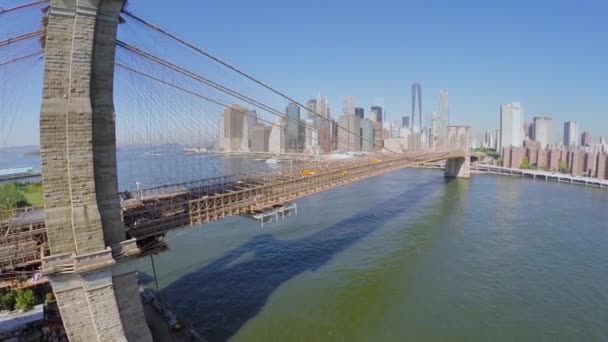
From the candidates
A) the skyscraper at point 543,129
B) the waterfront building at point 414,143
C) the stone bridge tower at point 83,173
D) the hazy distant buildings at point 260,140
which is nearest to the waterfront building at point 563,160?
the waterfront building at point 414,143

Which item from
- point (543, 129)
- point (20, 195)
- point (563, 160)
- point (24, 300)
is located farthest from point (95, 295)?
point (543, 129)

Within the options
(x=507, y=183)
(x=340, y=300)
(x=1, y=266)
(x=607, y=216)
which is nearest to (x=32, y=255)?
(x=1, y=266)

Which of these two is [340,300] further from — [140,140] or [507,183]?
[507,183]

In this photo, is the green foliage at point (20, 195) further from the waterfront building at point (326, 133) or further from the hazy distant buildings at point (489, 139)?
the hazy distant buildings at point (489, 139)

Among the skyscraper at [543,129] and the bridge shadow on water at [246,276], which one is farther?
the skyscraper at [543,129]

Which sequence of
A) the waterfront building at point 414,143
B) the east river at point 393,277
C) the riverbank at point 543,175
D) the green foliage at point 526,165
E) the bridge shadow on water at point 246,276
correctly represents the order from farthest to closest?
1. the waterfront building at point 414,143
2. the green foliage at point 526,165
3. the riverbank at point 543,175
4. the bridge shadow on water at point 246,276
5. the east river at point 393,277

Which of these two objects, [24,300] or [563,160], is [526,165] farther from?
[24,300]
